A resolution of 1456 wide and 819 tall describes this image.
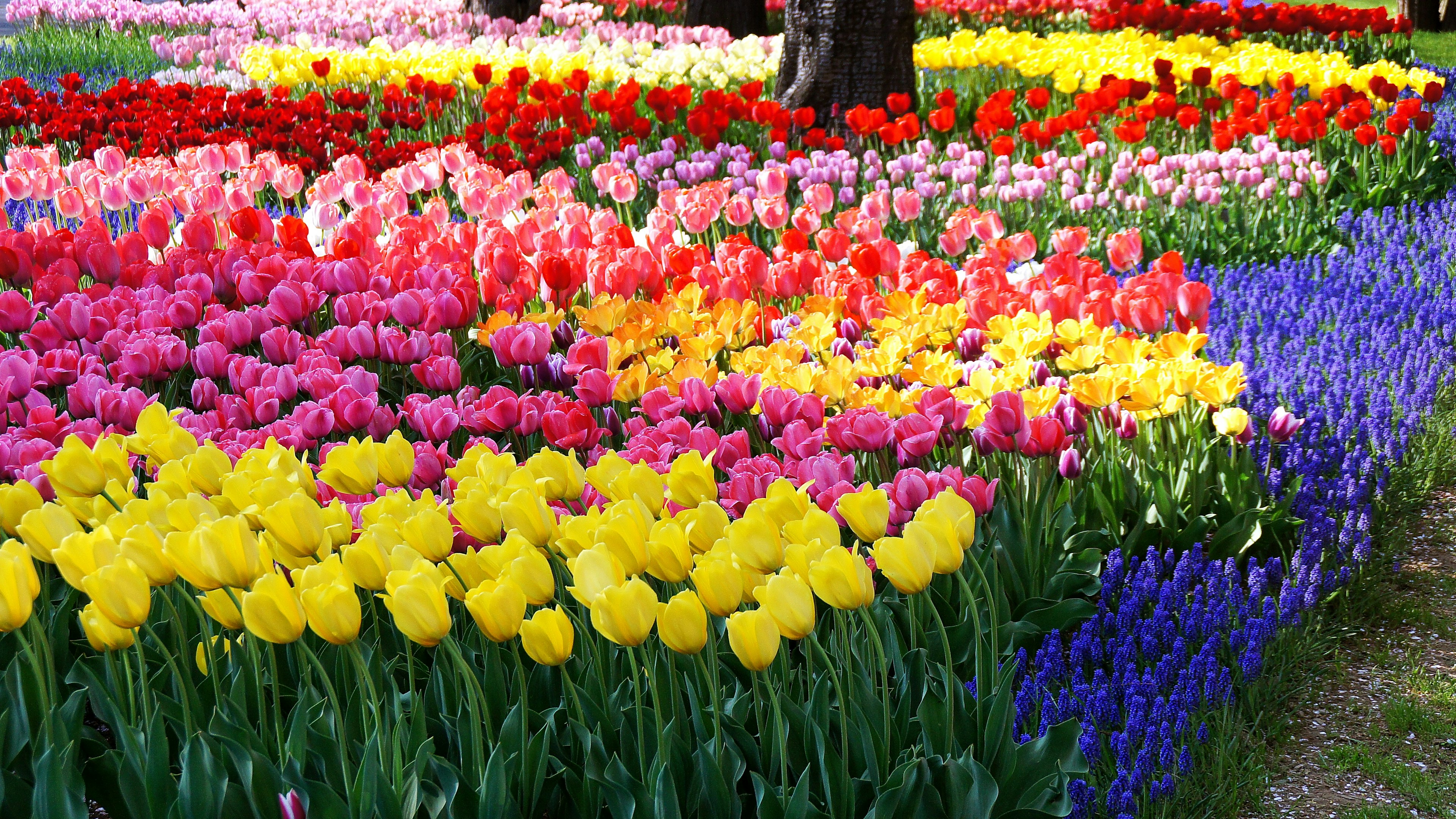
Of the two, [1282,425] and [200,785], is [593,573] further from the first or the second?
[1282,425]

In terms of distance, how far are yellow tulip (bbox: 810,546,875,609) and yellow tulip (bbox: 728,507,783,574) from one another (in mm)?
79

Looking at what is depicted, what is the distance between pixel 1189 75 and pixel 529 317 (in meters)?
7.82

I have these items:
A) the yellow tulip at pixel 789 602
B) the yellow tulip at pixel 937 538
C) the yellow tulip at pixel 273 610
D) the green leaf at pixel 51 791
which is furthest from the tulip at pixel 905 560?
the green leaf at pixel 51 791

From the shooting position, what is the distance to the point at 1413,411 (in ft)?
13.7

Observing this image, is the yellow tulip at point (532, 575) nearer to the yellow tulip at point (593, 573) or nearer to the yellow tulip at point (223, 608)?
the yellow tulip at point (593, 573)

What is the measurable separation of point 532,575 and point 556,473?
362 millimetres

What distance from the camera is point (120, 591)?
5.62 feet

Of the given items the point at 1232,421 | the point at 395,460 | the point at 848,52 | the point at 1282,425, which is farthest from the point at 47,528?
the point at 848,52

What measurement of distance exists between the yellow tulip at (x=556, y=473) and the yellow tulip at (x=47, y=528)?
682 millimetres

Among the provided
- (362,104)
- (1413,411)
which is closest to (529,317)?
(1413,411)

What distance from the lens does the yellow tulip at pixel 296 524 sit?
6.08ft

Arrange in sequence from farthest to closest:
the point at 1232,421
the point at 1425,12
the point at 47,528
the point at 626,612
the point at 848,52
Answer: the point at 1425,12 < the point at 848,52 < the point at 1232,421 < the point at 47,528 < the point at 626,612

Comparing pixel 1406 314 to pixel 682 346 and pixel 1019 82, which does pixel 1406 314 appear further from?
pixel 1019 82

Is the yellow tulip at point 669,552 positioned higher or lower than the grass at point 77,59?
lower
